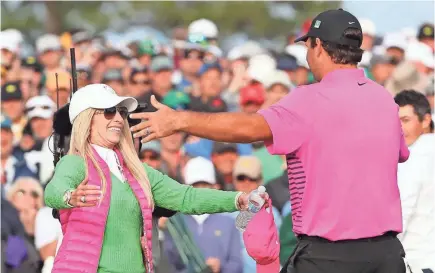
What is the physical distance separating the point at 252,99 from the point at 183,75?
9.45 feet

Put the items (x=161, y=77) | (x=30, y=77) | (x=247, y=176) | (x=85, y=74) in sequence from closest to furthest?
(x=247, y=176) < (x=85, y=74) < (x=161, y=77) < (x=30, y=77)

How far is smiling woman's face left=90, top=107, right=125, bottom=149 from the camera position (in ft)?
26.0

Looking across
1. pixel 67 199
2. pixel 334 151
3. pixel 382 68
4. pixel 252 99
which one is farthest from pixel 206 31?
pixel 334 151

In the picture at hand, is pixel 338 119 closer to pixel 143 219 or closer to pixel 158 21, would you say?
pixel 143 219

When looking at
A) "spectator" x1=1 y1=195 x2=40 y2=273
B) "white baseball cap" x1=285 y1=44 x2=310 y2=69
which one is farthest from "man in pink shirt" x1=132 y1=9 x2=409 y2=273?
"white baseball cap" x1=285 y1=44 x2=310 y2=69

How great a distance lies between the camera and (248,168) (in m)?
11.4

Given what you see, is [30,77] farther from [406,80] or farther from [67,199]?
[67,199]

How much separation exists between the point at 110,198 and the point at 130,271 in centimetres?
43

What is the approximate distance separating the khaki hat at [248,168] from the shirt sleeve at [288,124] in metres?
4.80

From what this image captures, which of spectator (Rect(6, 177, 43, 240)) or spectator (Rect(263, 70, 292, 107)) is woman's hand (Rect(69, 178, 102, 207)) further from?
spectator (Rect(263, 70, 292, 107))

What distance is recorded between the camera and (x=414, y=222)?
28.9 feet

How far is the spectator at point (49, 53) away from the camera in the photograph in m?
16.7

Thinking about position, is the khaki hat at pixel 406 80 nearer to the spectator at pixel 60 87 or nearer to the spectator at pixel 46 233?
the spectator at pixel 60 87

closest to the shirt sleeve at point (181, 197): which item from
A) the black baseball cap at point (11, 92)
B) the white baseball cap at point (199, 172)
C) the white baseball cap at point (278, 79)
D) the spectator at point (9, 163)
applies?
the white baseball cap at point (199, 172)
